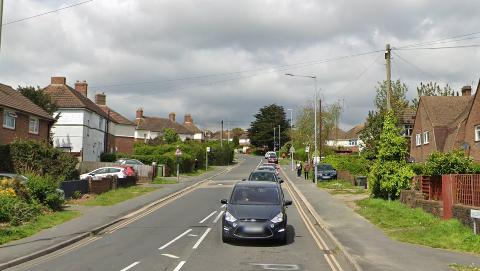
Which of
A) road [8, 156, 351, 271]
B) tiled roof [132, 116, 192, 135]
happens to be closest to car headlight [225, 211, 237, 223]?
road [8, 156, 351, 271]

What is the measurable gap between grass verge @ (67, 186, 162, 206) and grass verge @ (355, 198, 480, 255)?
1145cm

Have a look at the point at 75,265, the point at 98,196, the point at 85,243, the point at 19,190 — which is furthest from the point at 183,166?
the point at 75,265

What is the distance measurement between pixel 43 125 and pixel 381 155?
24214 millimetres

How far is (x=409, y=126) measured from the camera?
164ft

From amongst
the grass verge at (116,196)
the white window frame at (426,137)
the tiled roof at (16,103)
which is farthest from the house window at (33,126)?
the white window frame at (426,137)

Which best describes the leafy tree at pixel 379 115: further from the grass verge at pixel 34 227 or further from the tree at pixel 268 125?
the tree at pixel 268 125

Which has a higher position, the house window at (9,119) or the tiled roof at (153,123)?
the tiled roof at (153,123)

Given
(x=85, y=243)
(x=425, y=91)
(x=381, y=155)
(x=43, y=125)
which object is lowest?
(x=85, y=243)

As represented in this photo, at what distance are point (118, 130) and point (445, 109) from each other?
38.5m

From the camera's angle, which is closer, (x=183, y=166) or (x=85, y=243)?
(x=85, y=243)

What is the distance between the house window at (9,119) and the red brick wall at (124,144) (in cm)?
2789

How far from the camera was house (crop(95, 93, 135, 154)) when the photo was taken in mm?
51534

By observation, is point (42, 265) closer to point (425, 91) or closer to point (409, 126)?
point (409, 126)

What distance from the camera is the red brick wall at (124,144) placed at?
55.4 meters
